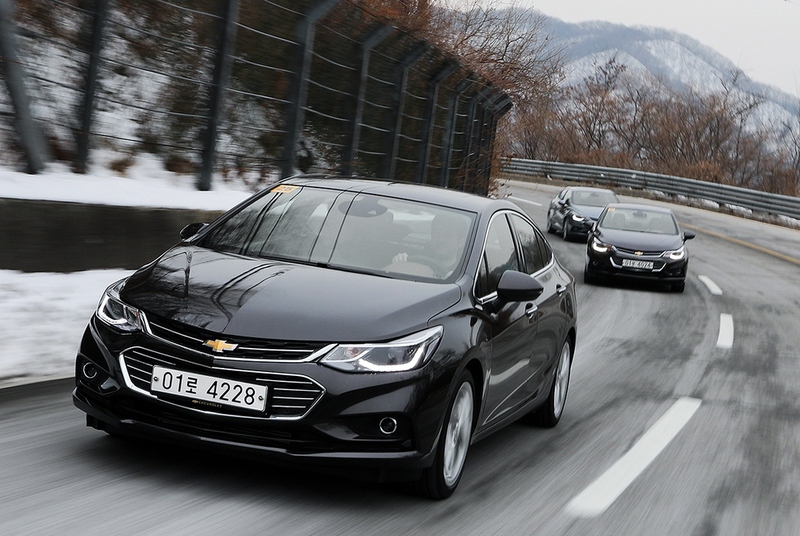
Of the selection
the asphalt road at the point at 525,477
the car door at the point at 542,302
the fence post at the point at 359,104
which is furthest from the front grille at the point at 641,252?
the car door at the point at 542,302

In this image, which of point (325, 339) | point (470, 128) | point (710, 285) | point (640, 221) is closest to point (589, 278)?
point (640, 221)

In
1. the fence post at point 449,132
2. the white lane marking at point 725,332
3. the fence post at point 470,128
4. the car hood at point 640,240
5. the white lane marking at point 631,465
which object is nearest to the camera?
the white lane marking at point 631,465

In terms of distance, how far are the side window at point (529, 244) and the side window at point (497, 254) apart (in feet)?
0.68

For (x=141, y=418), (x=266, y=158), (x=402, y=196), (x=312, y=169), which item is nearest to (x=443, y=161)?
(x=312, y=169)

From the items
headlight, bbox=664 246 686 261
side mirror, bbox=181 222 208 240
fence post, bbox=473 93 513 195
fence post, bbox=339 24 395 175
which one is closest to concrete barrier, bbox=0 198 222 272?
side mirror, bbox=181 222 208 240

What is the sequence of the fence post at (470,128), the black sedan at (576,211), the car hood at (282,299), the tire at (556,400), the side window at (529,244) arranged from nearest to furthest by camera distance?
the car hood at (282,299) → the side window at (529,244) → the tire at (556,400) → the fence post at (470,128) → the black sedan at (576,211)

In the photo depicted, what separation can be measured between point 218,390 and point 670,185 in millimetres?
44134

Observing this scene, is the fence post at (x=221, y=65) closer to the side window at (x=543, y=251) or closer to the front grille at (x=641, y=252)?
the side window at (x=543, y=251)

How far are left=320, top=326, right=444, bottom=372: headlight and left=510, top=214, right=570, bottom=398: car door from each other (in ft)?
5.82

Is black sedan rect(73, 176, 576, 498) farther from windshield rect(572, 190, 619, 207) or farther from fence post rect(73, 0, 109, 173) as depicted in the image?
windshield rect(572, 190, 619, 207)

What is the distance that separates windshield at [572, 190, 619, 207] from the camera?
93.1ft

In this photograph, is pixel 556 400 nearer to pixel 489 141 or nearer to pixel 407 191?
pixel 407 191

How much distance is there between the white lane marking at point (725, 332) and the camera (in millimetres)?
13073

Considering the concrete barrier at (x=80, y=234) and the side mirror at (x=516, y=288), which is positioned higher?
the side mirror at (x=516, y=288)
